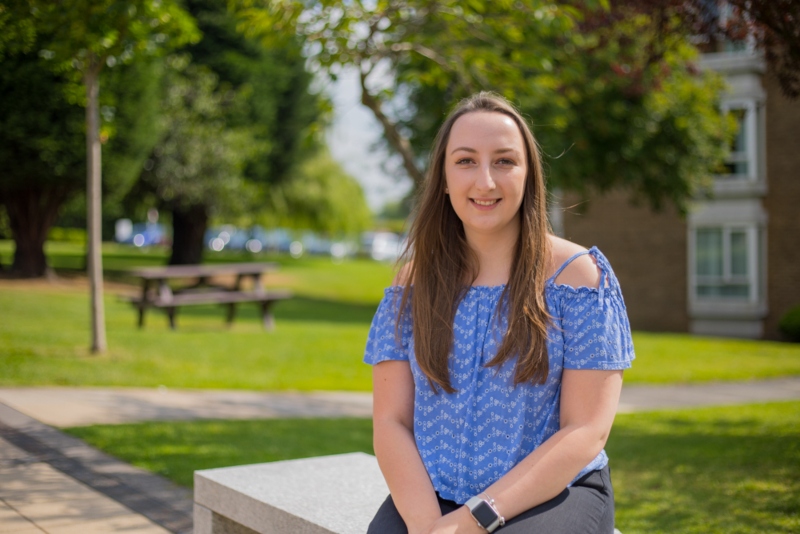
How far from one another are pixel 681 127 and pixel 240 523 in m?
17.5

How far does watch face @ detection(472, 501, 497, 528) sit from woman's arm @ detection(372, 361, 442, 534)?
0.49ft

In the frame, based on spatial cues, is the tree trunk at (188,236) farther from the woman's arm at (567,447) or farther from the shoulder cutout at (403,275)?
the woman's arm at (567,447)

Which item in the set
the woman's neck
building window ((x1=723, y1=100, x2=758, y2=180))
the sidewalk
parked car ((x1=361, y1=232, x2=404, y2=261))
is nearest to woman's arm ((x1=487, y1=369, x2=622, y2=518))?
the woman's neck

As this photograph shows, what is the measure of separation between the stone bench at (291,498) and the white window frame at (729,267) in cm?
2100

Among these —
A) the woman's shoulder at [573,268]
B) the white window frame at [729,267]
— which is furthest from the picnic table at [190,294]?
the white window frame at [729,267]

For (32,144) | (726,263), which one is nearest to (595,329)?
(32,144)

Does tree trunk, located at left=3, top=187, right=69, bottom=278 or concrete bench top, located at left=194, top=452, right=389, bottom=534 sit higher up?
tree trunk, located at left=3, top=187, right=69, bottom=278

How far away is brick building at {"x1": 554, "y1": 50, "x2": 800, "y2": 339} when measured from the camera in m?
21.9

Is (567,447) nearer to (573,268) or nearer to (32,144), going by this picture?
(573,268)

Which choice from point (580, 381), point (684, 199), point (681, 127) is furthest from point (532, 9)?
point (684, 199)

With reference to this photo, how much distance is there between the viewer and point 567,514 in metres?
2.28

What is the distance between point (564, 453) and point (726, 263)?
2241 cm

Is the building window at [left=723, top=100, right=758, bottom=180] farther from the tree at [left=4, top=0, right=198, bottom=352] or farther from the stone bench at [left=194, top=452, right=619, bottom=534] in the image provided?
the stone bench at [left=194, top=452, right=619, bottom=534]

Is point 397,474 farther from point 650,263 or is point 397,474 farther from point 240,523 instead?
point 650,263
